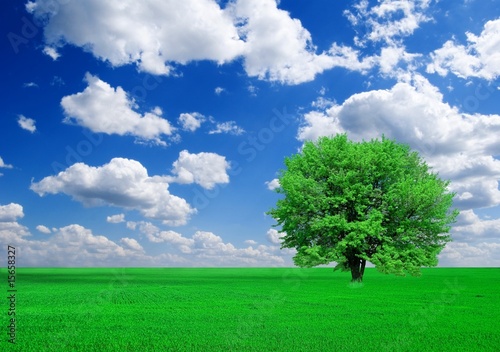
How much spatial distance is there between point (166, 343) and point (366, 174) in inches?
1388

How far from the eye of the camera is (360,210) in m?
44.9

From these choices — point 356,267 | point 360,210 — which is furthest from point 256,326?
point 356,267

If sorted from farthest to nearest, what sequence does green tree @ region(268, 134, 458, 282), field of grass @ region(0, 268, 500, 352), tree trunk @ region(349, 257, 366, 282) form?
1. tree trunk @ region(349, 257, 366, 282)
2. green tree @ region(268, 134, 458, 282)
3. field of grass @ region(0, 268, 500, 352)

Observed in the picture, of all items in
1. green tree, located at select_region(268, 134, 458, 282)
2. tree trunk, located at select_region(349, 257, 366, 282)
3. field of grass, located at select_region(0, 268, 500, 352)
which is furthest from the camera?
tree trunk, located at select_region(349, 257, 366, 282)

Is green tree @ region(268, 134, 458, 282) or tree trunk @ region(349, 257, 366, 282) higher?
green tree @ region(268, 134, 458, 282)

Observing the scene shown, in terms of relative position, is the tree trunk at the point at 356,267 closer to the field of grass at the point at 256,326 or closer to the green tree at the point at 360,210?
the green tree at the point at 360,210

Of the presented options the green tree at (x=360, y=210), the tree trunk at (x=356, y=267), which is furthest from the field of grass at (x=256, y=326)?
the tree trunk at (x=356, y=267)

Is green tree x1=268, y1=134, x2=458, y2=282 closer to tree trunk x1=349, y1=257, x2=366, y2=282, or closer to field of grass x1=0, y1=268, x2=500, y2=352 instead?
tree trunk x1=349, y1=257, x2=366, y2=282

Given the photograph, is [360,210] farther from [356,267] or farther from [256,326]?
[256,326]

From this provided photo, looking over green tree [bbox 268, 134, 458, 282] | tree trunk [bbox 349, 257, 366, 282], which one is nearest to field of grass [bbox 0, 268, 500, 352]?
green tree [bbox 268, 134, 458, 282]

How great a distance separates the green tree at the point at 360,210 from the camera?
44.7 metres

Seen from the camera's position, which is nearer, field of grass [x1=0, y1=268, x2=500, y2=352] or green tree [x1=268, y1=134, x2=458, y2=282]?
field of grass [x1=0, y1=268, x2=500, y2=352]

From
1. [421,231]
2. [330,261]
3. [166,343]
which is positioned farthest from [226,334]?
[421,231]

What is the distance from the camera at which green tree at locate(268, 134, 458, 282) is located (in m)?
44.7
